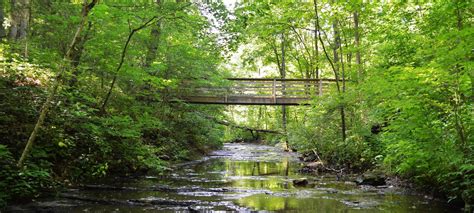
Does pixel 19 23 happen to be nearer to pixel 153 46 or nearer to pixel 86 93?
pixel 86 93

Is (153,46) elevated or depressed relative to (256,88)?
elevated

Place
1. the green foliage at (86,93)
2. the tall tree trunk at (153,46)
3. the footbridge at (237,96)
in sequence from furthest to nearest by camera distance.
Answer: the footbridge at (237,96), the tall tree trunk at (153,46), the green foliage at (86,93)

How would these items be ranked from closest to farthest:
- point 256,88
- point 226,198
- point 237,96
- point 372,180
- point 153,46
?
point 226,198, point 372,180, point 153,46, point 237,96, point 256,88

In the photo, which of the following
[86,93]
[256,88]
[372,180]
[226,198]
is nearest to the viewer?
[226,198]

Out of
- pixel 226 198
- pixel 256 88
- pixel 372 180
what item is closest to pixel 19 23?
pixel 226 198

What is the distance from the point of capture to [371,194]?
741 cm

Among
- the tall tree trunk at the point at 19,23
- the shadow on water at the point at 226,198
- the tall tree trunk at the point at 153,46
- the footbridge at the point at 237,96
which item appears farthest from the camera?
the footbridge at the point at 237,96

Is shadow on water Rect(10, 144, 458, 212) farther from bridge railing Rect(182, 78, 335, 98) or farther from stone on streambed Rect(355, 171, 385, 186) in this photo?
bridge railing Rect(182, 78, 335, 98)

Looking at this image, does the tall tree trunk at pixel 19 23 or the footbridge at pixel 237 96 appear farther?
the footbridge at pixel 237 96

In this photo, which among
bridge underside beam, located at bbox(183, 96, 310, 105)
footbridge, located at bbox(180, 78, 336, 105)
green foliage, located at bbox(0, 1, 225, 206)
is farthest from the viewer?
bridge underside beam, located at bbox(183, 96, 310, 105)

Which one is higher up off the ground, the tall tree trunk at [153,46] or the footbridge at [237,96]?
the tall tree trunk at [153,46]

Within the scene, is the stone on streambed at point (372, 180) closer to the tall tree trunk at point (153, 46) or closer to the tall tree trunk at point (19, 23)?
the tall tree trunk at point (153, 46)

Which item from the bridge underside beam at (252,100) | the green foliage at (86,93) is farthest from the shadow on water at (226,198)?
the bridge underside beam at (252,100)

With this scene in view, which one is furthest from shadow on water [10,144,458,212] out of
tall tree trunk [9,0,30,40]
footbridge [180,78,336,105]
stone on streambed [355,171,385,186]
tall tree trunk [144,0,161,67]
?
footbridge [180,78,336,105]
